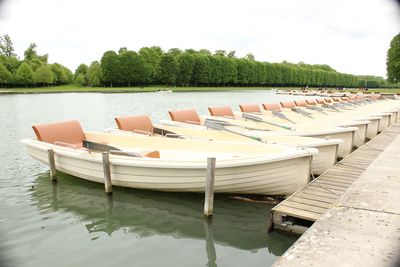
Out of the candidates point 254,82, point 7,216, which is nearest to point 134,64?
point 254,82

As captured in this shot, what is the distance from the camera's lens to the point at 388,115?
58.1 feet

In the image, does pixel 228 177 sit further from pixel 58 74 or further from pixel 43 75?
pixel 58 74

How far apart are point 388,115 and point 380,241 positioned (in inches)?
623

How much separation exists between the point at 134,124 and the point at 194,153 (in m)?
3.03

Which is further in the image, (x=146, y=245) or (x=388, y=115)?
(x=388, y=115)

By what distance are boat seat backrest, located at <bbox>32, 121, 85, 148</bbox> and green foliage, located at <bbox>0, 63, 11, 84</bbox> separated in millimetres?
83418

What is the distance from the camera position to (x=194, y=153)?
9.03 metres

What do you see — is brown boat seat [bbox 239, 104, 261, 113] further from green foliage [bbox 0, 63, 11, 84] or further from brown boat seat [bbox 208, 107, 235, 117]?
green foliage [bbox 0, 63, 11, 84]

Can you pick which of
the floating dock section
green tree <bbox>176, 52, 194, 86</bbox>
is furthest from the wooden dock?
green tree <bbox>176, 52, 194, 86</bbox>

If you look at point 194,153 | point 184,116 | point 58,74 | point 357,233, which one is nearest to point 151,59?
point 58,74

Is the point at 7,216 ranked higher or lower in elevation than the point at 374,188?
lower

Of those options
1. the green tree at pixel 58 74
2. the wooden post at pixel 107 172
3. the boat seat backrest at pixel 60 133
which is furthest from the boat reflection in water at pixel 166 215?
the green tree at pixel 58 74

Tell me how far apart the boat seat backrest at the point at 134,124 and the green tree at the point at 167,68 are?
7669 centimetres

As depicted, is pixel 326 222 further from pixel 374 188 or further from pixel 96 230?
pixel 96 230
